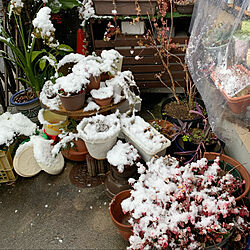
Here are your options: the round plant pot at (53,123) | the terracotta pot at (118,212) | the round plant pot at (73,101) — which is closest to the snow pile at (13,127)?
the round plant pot at (53,123)

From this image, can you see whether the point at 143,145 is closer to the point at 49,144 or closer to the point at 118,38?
the point at 49,144

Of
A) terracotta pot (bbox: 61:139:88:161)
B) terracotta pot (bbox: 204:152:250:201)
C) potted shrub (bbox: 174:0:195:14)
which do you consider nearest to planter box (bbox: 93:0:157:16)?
potted shrub (bbox: 174:0:195:14)

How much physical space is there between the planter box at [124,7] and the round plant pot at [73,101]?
94cm

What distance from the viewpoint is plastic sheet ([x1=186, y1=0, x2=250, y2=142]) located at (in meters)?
1.14

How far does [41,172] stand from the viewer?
2377mm

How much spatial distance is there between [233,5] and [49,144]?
5.85 feet

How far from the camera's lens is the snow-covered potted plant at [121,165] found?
1868mm

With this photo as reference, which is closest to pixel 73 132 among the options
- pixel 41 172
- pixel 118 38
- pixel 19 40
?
pixel 41 172

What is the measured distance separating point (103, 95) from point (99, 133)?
36 centimetres

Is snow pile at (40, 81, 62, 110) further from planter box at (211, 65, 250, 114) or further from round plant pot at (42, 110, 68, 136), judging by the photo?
planter box at (211, 65, 250, 114)

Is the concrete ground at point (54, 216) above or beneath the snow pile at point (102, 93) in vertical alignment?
beneath

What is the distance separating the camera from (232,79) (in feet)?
4.00

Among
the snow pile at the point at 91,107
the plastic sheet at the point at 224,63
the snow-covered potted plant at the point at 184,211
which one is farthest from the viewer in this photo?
the snow pile at the point at 91,107

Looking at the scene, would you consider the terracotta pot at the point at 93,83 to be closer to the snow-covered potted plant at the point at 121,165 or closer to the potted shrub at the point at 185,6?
the snow-covered potted plant at the point at 121,165
